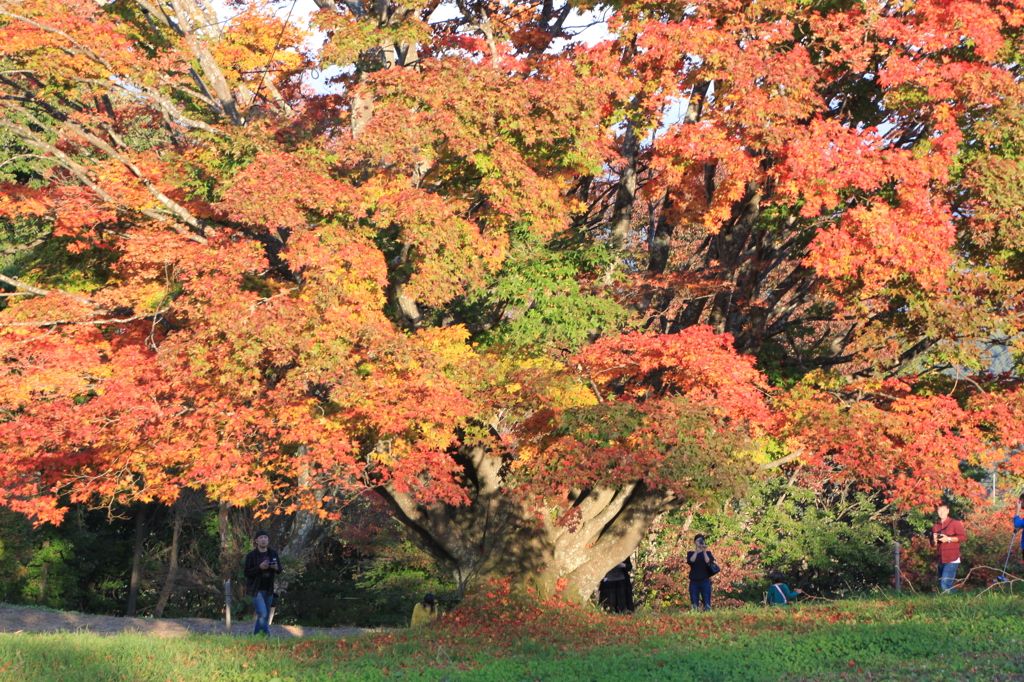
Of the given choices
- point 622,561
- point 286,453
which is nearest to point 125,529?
point 286,453

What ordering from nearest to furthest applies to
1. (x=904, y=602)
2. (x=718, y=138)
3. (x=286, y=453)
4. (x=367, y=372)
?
(x=904, y=602)
(x=367, y=372)
(x=718, y=138)
(x=286, y=453)

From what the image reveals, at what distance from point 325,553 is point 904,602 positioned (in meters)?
21.3

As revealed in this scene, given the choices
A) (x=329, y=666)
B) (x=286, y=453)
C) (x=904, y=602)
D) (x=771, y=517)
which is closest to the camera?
(x=329, y=666)

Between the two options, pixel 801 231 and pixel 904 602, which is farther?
pixel 801 231

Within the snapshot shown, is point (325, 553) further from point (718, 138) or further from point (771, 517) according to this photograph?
point (718, 138)

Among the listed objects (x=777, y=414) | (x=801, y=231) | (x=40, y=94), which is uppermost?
(x=40, y=94)

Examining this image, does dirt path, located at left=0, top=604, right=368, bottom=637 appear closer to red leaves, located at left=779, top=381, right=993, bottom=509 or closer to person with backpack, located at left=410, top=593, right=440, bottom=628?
person with backpack, located at left=410, top=593, right=440, bottom=628

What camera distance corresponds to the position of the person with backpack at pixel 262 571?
1149 centimetres

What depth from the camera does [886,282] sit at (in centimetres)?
1407

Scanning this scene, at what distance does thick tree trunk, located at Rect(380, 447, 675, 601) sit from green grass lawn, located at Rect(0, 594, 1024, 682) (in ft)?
11.6

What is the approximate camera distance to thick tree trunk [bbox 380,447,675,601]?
616 inches

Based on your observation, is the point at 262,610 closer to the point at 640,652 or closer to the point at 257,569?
the point at 257,569

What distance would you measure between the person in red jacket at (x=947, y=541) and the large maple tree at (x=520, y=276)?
250 centimetres

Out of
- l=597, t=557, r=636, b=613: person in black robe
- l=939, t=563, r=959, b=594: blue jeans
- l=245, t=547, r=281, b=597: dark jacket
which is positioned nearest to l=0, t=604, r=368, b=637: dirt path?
l=245, t=547, r=281, b=597: dark jacket
